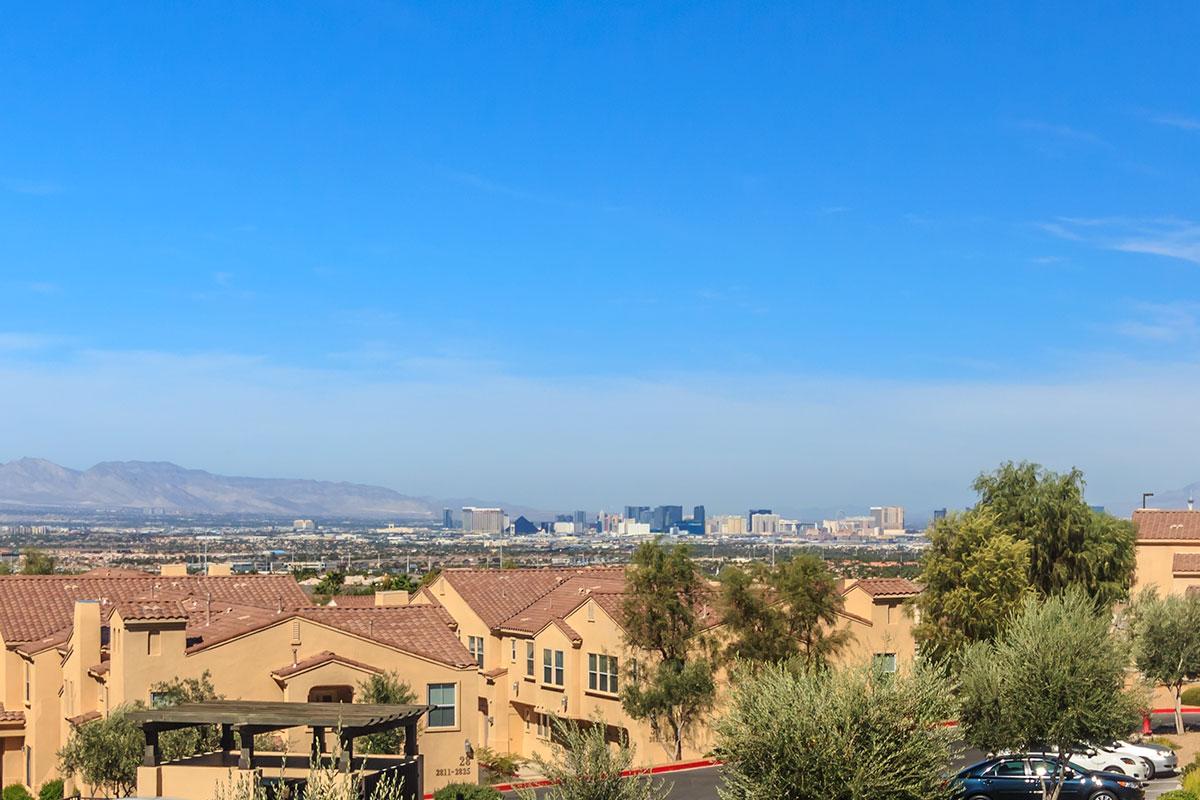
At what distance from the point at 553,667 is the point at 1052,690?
24.0 m

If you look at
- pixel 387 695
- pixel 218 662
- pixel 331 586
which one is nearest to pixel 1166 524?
pixel 387 695

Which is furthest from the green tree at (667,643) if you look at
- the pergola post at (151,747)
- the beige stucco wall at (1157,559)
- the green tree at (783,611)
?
the beige stucco wall at (1157,559)

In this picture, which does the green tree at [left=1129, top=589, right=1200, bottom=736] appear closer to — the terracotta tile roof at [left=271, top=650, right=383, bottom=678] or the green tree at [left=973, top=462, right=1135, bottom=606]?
the green tree at [left=973, top=462, right=1135, bottom=606]

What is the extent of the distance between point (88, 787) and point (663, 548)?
22402 millimetres

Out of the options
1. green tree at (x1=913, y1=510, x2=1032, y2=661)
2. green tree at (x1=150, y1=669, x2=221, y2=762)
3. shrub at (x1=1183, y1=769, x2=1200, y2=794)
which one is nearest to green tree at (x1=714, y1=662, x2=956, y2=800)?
shrub at (x1=1183, y1=769, x2=1200, y2=794)

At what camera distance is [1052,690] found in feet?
109

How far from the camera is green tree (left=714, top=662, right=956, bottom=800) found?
25.0 m

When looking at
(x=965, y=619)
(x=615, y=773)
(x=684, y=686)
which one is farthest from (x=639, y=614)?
(x=615, y=773)

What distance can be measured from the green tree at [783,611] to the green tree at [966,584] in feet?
10.6

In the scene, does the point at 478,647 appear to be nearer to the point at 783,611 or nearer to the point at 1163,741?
the point at 783,611

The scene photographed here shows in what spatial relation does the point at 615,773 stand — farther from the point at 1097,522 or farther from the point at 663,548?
the point at 1097,522

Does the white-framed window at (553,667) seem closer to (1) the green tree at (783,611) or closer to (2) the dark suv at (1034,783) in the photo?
(1) the green tree at (783,611)

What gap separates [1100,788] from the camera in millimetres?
36500

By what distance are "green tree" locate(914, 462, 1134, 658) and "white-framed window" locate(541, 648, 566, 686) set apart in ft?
43.3
